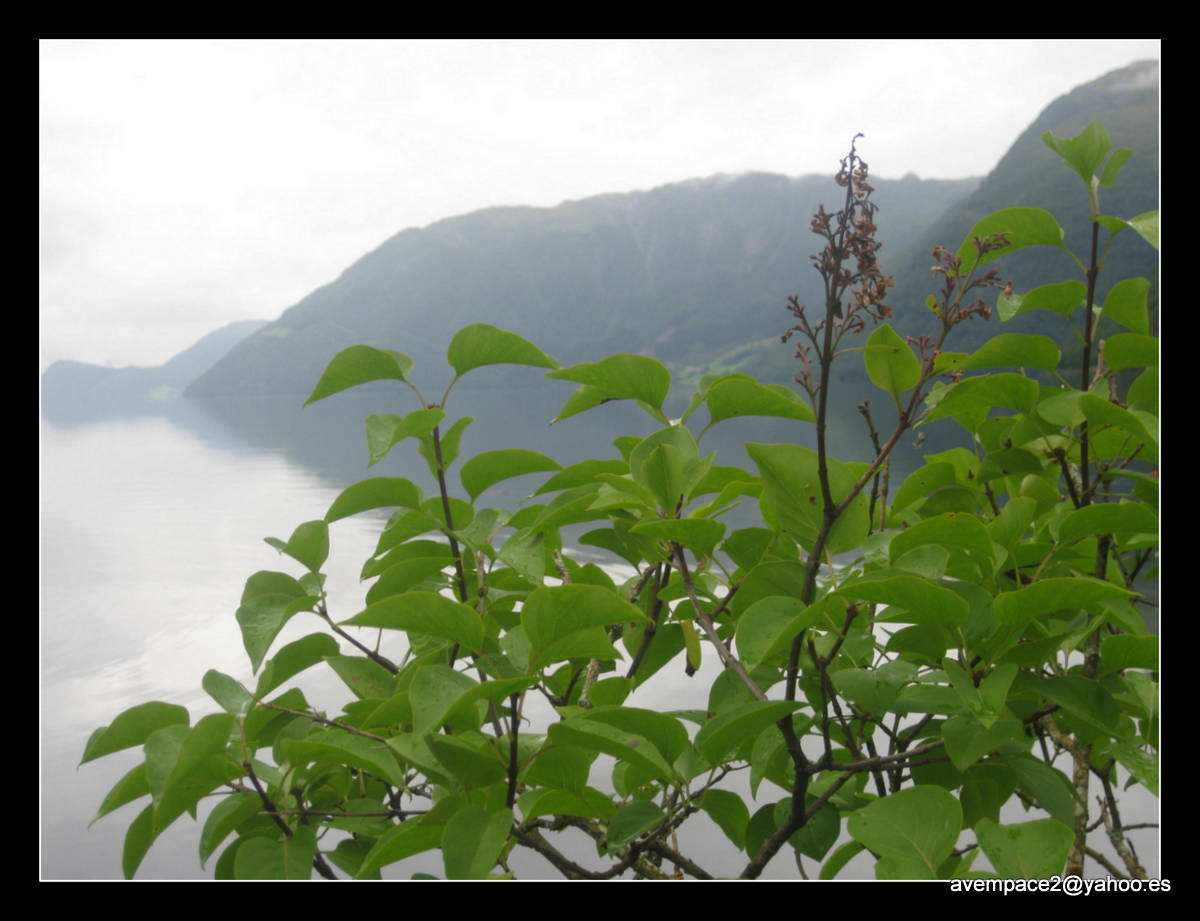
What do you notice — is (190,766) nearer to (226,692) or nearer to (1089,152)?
(226,692)

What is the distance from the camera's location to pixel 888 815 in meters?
0.44

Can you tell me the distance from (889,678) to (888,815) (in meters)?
0.07

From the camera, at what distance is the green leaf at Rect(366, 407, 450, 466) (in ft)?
1.67

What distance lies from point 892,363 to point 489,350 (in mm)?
265

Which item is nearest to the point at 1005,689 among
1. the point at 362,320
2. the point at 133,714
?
the point at 133,714

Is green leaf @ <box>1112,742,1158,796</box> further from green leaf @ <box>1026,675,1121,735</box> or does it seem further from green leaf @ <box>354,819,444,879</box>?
green leaf @ <box>354,819,444,879</box>

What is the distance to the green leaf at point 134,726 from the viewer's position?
19.6 inches

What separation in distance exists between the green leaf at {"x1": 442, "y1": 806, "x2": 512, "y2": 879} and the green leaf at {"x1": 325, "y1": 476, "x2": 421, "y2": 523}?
229 mm

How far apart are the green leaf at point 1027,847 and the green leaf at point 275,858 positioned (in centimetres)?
38

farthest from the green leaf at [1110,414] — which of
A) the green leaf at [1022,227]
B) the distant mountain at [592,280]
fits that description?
the distant mountain at [592,280]

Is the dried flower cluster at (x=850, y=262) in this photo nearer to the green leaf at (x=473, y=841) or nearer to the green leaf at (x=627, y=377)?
the green leaf at (x=627, y=377)

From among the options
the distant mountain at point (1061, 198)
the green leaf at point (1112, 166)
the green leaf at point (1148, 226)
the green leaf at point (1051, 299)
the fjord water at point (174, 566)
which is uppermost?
the distant mountain at point (1061, 198)
